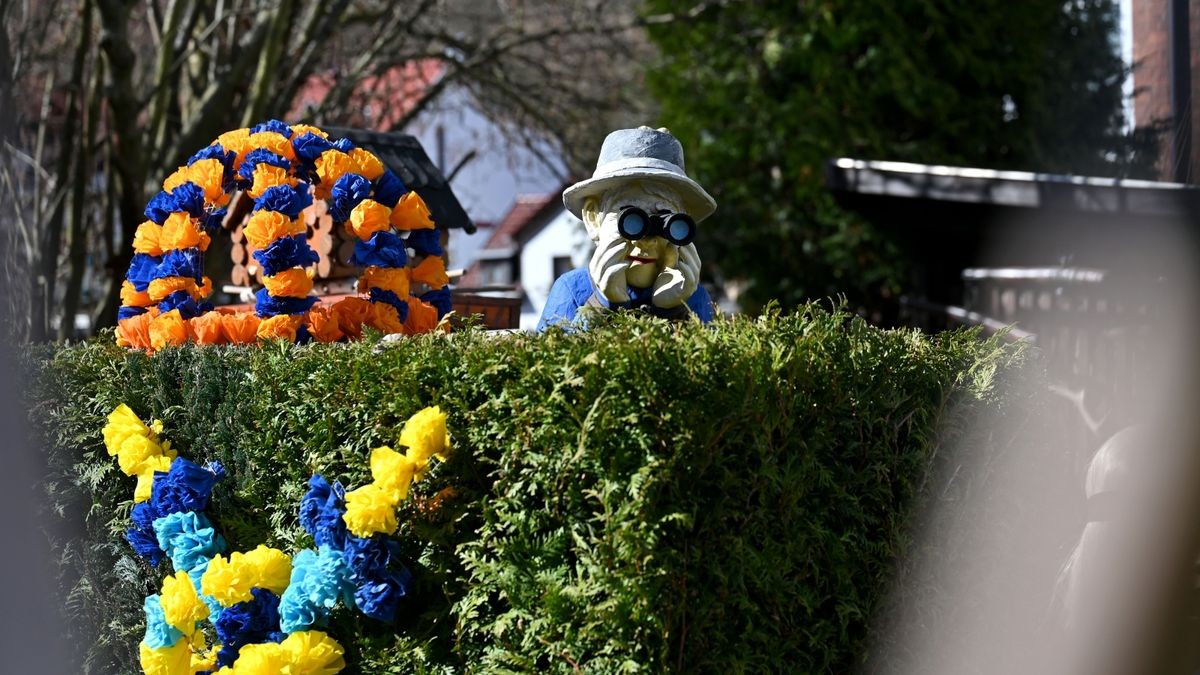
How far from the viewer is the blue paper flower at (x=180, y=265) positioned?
4668 millimetres

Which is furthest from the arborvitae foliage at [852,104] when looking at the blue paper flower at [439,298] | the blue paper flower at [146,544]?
the blue paper flower at [146,544]

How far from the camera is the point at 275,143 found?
475cm

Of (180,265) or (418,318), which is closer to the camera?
(180,265)

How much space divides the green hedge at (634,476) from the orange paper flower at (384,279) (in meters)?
1.09

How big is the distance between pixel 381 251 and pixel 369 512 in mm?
1790

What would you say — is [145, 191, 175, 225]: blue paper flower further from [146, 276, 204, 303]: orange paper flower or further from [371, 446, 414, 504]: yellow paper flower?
[371, 446, 414, 504]: yellow paper flower

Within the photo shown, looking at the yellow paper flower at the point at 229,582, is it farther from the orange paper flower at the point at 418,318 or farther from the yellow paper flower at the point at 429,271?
the yellow paper flower at the point at 429,271

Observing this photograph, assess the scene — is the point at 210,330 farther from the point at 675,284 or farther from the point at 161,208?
the point at 675,284

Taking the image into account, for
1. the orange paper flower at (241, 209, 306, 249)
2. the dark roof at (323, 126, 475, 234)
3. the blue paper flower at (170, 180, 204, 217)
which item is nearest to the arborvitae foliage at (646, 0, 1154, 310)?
the dark roof at (323, 126, 475, 234)

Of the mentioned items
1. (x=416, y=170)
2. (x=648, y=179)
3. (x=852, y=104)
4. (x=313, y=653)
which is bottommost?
(x=313, y=653)

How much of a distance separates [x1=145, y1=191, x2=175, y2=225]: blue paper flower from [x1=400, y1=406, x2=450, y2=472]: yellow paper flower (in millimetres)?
2243

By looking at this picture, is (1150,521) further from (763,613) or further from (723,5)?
(723,5)

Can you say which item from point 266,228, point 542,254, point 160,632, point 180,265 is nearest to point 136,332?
point 180,265

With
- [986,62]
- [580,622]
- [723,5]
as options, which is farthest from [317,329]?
[986,62]
